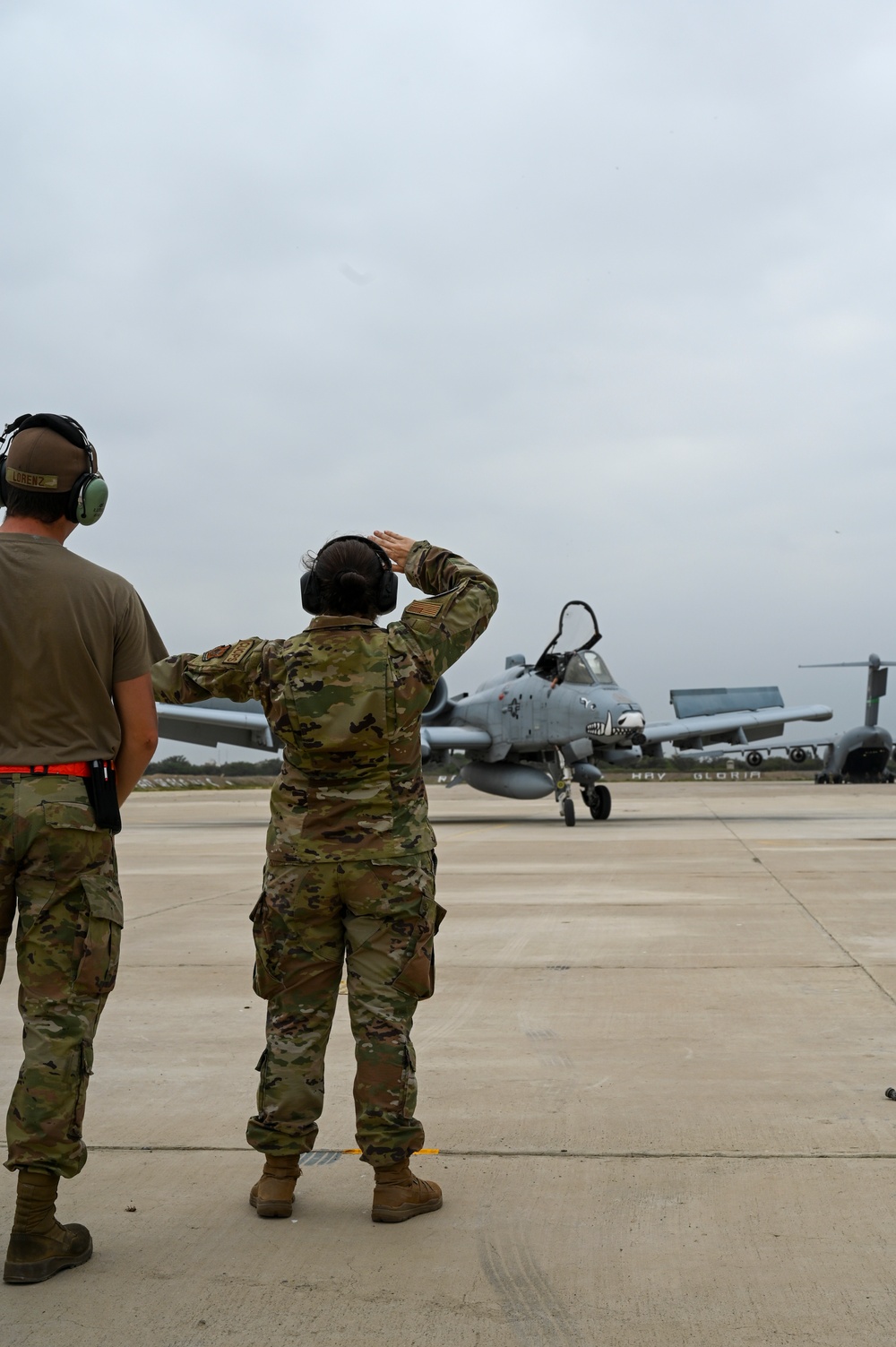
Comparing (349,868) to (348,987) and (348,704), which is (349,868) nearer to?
(348,987)

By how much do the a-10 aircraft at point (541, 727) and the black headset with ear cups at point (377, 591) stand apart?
1713cm

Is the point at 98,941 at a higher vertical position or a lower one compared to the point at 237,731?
higher

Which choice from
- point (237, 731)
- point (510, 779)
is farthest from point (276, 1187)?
point (237, 731)

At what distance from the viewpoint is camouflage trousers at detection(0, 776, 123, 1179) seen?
117 inches

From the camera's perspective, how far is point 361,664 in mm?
3463

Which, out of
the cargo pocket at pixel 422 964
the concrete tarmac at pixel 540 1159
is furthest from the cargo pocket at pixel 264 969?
the concrete tarmac at pixel 540 1159

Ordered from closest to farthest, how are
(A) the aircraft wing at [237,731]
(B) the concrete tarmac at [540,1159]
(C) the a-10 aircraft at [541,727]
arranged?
1. (B) the concrete tarmac at [540,1159]
2. (C) the a-10 aircraft at [541,727]
3. (A) the aircraft wing at [237,731]

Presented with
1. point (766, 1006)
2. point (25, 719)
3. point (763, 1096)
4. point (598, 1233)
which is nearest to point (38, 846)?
point (25, 719)

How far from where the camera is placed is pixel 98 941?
3.05 meters

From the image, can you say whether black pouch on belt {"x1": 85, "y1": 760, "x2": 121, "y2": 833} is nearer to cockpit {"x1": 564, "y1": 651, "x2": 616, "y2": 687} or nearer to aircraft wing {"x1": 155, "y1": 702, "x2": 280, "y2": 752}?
cockpit {"x1": 564, "y1": 651, "x2": 616, "y2": 687}

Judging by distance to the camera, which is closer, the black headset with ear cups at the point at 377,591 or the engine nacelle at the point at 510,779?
the black headset with ear cups at the point at 377,591

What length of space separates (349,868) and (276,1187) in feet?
2.88

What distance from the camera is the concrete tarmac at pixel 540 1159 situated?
269 centimetres

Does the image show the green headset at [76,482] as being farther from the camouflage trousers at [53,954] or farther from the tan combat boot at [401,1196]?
the tan combat boot at [401,1196]
